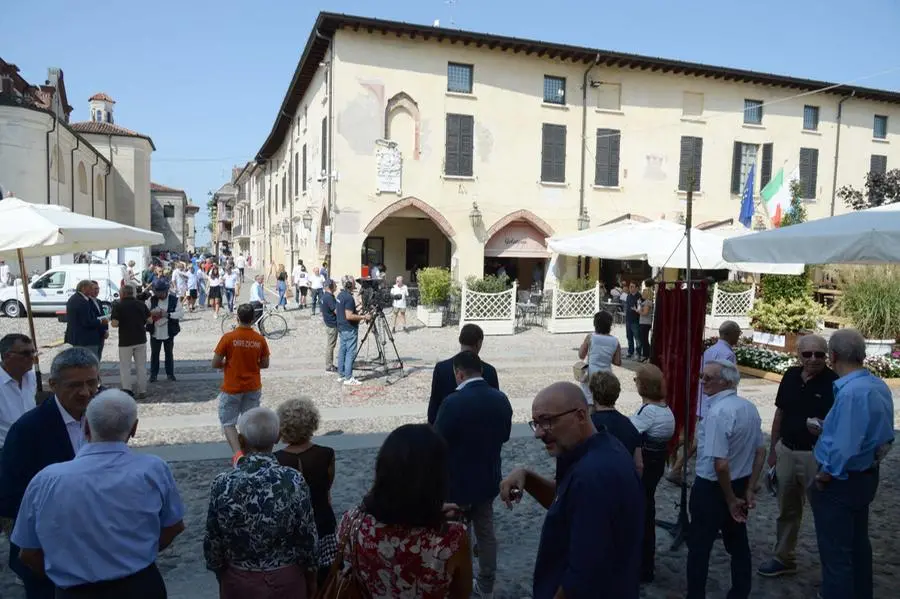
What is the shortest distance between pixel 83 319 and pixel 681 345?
744 cm

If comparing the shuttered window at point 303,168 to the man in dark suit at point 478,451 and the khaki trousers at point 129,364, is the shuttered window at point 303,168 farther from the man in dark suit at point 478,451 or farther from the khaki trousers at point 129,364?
the man in dark suit at point 478,451

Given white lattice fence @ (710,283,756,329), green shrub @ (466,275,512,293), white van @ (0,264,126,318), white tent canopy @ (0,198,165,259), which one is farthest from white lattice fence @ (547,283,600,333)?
white van @ (0,264,126,318)

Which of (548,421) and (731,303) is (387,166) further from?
(548,421)

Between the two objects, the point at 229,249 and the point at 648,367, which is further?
the point at 229,249

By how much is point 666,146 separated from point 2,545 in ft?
79.1

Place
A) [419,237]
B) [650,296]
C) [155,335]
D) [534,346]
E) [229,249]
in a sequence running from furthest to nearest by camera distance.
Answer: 1. [229,249]
2. [419,237]
3. [534,346]
4. [650,296]
5. [155,335]

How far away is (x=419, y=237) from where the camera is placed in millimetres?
26688

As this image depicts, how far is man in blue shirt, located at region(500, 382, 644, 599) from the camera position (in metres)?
2.18

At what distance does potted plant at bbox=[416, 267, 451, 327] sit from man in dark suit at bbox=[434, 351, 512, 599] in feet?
45.4

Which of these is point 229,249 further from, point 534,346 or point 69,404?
point 69,404

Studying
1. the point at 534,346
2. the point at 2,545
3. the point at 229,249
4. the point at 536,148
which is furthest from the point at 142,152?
the point at 2,545

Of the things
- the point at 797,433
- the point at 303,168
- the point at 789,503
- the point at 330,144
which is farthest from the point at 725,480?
the point at 303,168

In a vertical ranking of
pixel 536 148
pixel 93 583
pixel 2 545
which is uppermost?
pixel 536 148

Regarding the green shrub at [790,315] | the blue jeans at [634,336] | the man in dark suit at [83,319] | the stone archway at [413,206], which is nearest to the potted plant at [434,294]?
the stone archway at [413,206]
